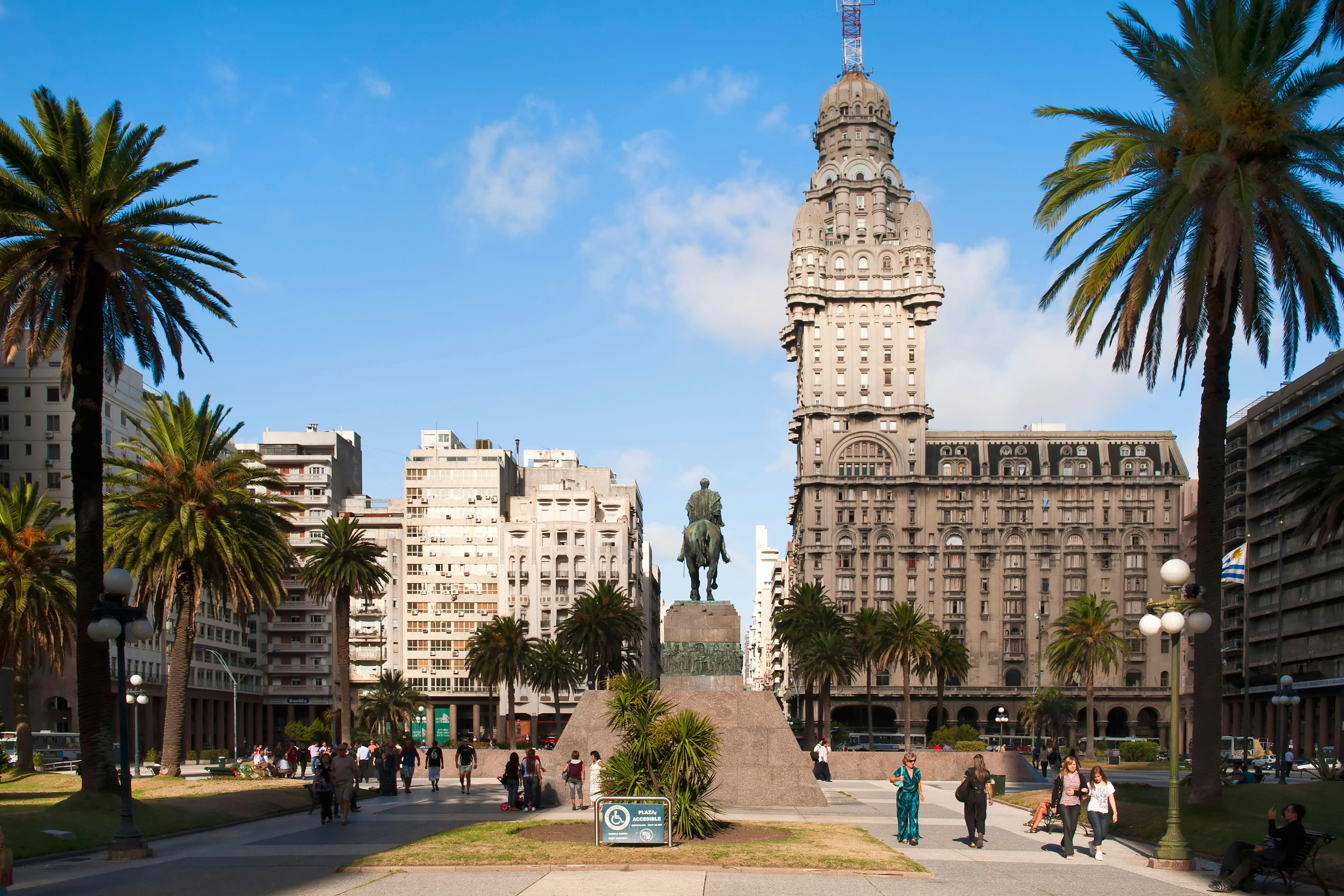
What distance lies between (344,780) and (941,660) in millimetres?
70146

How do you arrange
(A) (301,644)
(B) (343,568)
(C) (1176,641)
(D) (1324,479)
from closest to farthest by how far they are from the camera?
(C) (1176,641)
(D) (1324,479)
(B) (343,568)
(A) (301,644)

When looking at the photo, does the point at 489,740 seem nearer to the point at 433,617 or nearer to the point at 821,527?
the point at 433,617

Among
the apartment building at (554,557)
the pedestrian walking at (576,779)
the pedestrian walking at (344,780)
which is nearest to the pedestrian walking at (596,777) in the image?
the pedestrian walking at (576,779)

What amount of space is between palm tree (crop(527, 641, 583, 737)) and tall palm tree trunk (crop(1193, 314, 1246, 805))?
2673 inches

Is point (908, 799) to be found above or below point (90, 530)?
below

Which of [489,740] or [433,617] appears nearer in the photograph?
[489,740]

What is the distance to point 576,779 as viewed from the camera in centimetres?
3331

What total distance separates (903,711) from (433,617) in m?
49.0

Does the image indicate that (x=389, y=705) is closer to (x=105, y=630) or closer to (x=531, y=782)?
(x=531, y=782)

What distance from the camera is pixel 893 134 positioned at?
143 metres

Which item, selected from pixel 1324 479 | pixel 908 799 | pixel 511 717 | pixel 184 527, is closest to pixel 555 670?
pixel 511 717

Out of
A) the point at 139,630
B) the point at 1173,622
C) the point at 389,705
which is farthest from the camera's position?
the point at 389,705

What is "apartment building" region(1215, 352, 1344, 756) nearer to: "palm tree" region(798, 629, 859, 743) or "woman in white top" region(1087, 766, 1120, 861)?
"palm tree" region(798, 629, 859, 743)

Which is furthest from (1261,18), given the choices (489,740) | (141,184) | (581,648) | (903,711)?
(903,711)
